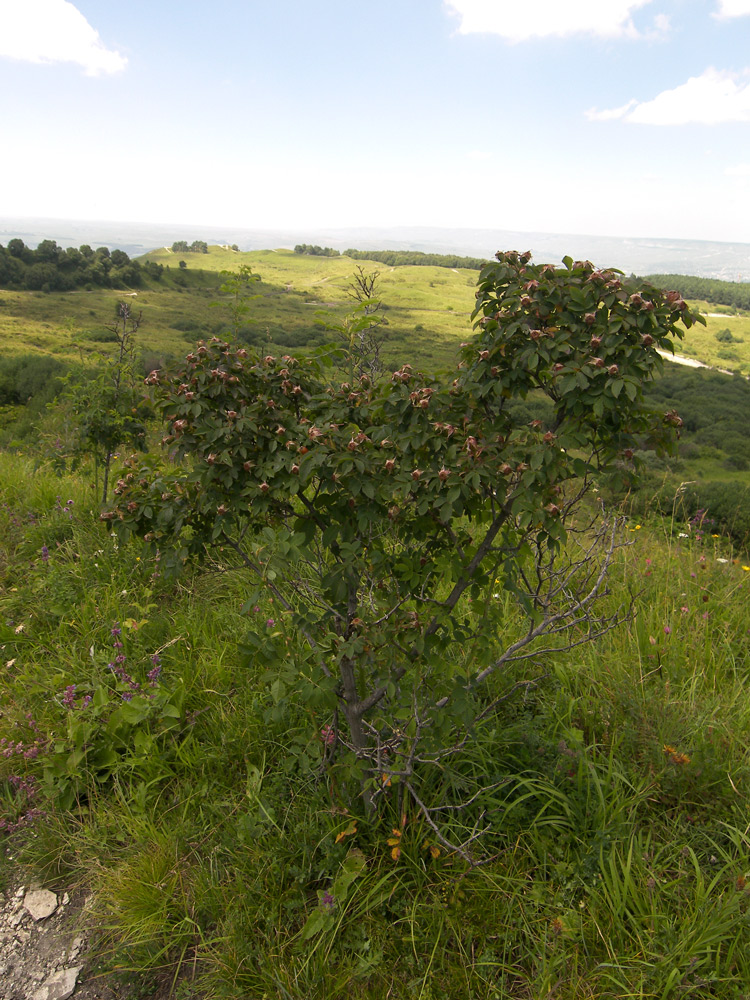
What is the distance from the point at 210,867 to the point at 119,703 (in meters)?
1.06

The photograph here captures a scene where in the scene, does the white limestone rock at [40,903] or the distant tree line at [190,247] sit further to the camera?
the distant tree line at [190,247]

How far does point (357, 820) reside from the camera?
234 centimetres

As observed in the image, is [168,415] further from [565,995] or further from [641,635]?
[641,635]

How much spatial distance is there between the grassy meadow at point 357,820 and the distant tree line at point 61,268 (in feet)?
148

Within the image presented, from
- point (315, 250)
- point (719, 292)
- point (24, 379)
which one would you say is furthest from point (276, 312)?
point (719, 292)

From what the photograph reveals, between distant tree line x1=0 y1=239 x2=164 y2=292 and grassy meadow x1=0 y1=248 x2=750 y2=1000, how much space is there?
148ft

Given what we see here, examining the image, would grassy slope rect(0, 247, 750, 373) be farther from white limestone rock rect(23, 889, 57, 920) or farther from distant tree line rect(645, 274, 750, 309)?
distant tree line rect(645, 274, 750, 309)

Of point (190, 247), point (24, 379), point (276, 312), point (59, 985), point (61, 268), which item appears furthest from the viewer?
point (190, 247)

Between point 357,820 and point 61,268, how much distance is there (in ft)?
157

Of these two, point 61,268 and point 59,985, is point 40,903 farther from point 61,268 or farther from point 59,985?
point 61,268

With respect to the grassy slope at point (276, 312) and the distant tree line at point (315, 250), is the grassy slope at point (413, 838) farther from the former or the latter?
the distant tree line at point (315, 250)

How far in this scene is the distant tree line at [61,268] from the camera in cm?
3997

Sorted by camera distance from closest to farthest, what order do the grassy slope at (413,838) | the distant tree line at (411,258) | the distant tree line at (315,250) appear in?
the grassy slope at (413,838) < the distant tree line at (411,258) < the distant tree line at (315,250)

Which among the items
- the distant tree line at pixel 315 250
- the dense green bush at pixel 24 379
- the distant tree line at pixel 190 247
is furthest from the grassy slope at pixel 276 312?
the distant tree line at pixel 315 250
